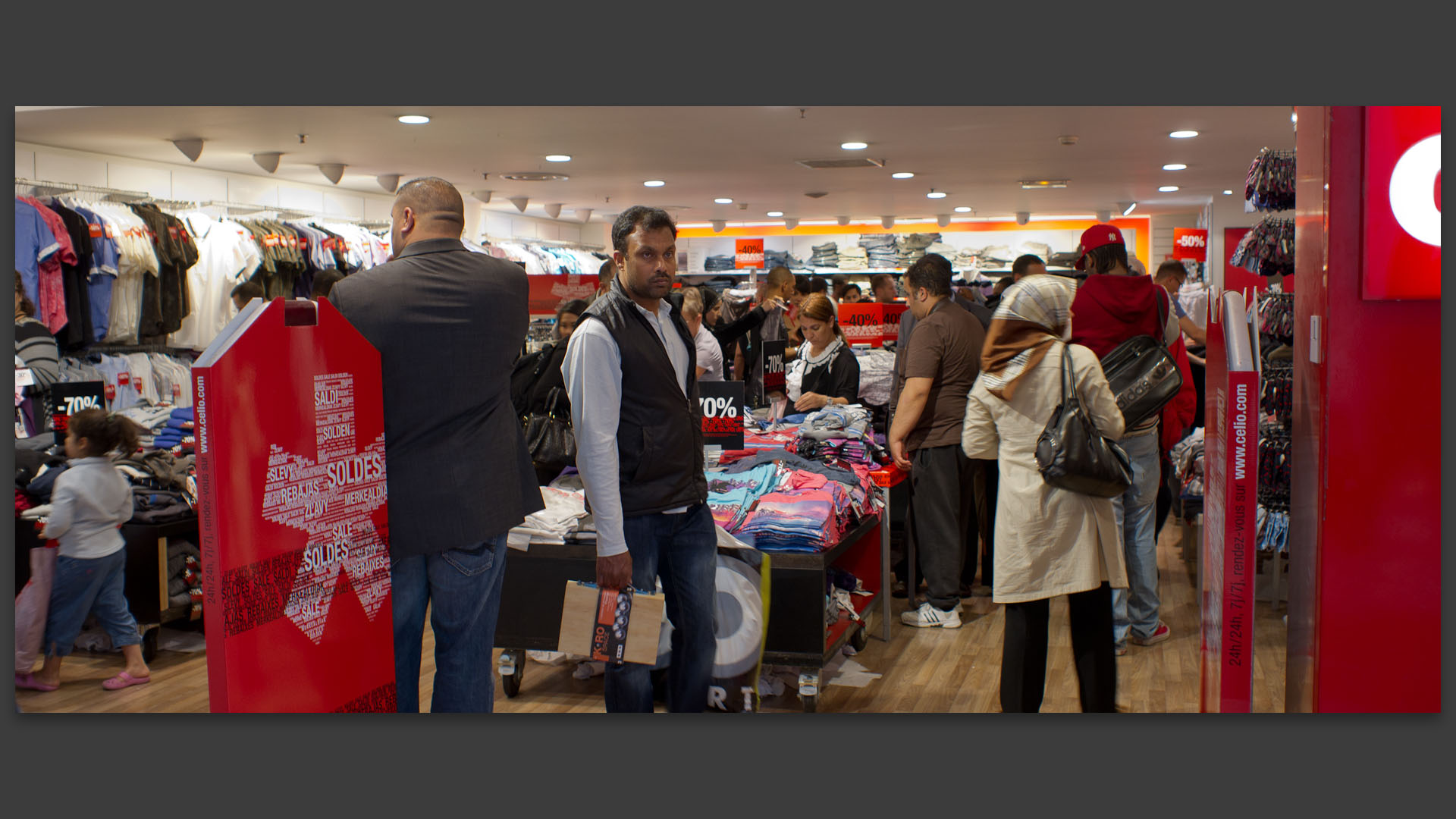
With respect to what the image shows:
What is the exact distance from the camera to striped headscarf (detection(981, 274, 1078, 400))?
2.79 m

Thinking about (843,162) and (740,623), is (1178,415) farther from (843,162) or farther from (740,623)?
(843,162)

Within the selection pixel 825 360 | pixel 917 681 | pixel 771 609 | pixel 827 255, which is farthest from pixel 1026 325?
pixel 827 255

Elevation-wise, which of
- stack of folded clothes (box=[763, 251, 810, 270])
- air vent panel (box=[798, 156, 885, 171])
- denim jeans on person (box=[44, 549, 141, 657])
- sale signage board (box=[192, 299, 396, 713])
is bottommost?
denim jeans on person (box=[44, 549, 141, 657])

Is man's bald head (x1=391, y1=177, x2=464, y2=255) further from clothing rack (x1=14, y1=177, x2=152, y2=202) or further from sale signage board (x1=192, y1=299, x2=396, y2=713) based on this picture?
clothing rack (x1=14, y1=177, x2=152, y2=202)

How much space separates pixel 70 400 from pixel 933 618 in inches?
132

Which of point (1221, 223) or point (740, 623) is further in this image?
point (1221, 223)

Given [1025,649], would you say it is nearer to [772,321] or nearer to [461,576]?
[461,576]

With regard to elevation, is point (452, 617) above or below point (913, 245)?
below

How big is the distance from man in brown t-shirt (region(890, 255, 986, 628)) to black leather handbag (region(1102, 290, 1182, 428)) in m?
1.24

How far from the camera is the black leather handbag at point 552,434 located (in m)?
4.05

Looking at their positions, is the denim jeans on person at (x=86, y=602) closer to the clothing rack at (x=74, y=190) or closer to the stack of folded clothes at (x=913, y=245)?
the clothing rack at (x=74, y=190)

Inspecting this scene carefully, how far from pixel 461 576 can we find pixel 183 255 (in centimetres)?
549

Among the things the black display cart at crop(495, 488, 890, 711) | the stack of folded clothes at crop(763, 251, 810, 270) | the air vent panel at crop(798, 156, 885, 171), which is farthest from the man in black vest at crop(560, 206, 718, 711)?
the stack of folded clothes at crop(763, 251, 810, 270)

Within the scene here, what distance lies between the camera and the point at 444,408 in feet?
7.95
